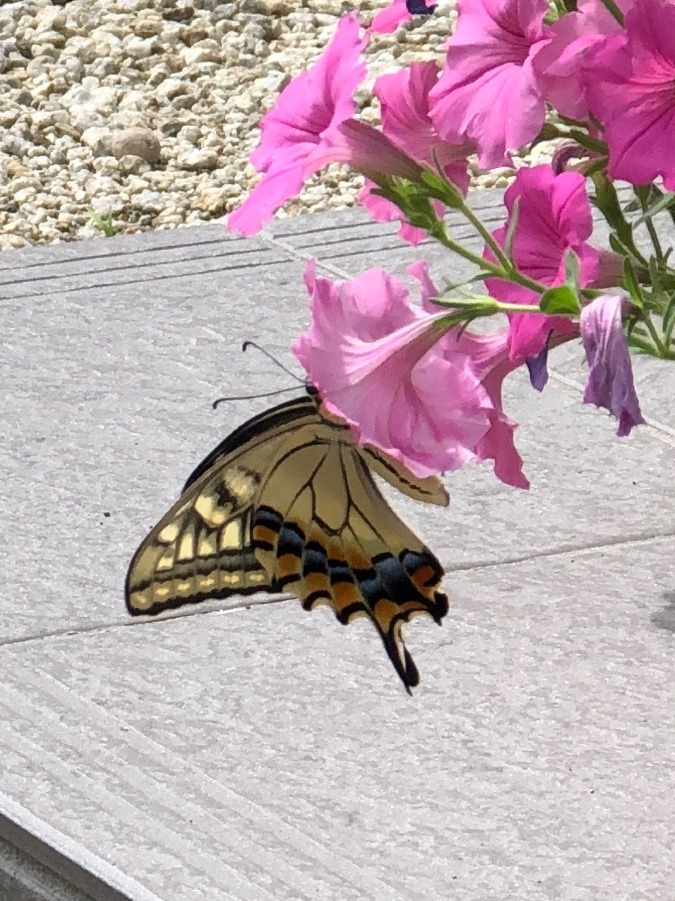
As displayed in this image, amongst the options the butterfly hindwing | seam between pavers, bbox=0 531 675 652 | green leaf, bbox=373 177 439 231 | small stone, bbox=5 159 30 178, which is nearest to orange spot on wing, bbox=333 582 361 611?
the butterfly hindwing

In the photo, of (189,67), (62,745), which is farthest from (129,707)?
(189,67)

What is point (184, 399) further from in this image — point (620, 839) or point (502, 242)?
point (502, 242)

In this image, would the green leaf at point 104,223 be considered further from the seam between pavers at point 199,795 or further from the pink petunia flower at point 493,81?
the pink petunia flower at point 493,81

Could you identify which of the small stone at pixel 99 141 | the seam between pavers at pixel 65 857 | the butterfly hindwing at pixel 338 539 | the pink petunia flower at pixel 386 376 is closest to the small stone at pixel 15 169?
the small stone at pixel 99 141

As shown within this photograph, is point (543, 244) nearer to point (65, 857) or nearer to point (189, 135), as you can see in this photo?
point (65, 857)

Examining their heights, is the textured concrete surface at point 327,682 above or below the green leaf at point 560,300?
below

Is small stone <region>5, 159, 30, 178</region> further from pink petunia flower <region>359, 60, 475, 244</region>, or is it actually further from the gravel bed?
pink petunia flower <region>359, 60, 475, 244</region>

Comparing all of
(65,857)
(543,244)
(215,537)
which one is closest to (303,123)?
(543,244)
